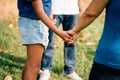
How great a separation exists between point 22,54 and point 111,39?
3254 mm

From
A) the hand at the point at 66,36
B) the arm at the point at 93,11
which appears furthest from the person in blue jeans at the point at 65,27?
the arm at the point at 93,11

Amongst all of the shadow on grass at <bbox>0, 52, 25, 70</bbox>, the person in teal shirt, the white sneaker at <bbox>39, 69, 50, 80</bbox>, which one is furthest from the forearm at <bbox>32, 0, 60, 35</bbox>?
the shadow on grass at <bbox>0, 52, 25, 70</bbox>

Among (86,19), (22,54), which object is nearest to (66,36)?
(86,19)

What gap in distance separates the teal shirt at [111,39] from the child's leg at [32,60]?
45.1 inches

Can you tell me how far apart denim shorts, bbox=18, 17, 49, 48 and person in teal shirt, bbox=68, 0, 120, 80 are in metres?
1.01

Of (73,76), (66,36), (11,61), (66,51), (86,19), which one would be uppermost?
(86,19)

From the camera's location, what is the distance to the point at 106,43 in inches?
112

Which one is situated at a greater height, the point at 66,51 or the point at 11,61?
the point at 66,51

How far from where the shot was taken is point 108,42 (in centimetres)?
283

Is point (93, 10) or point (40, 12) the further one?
point (40, 12)

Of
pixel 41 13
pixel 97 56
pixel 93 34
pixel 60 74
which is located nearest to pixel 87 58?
pixel 60 74

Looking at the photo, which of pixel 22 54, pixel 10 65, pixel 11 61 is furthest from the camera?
pixel 22 54

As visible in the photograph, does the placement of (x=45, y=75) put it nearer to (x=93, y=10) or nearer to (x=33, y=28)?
(x=33, y=28)

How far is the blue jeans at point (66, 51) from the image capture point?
485 cm
